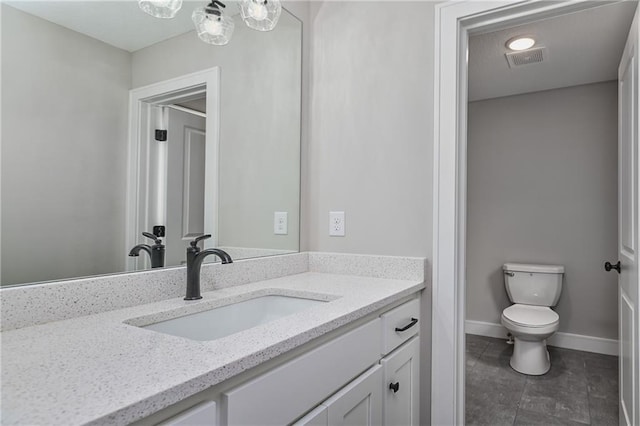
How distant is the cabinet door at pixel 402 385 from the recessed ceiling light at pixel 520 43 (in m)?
2.02

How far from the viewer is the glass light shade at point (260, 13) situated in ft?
4.76

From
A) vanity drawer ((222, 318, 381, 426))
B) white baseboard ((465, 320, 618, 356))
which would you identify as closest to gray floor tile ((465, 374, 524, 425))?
white baseboard ((465, 320, 618, 356))

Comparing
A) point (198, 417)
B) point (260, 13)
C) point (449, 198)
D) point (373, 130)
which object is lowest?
point (198, 417)

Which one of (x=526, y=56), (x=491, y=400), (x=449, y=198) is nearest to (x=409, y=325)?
(x=449, y=198)

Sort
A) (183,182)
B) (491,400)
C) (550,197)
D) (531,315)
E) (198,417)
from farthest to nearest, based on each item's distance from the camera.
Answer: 1. (550,197)
2. (531,315)
3. (491,400)
4. (183,182)
5. (198,417)

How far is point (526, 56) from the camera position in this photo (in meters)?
2.66

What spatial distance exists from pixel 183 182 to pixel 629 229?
5.90 feet

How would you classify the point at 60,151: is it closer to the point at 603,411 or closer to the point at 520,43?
the point at 520,43

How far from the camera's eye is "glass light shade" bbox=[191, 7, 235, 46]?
4.32 ft

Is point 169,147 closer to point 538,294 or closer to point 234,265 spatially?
point 234,265

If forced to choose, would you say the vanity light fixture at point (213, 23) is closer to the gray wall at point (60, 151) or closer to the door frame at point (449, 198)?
the gray wall at point (60, 151)

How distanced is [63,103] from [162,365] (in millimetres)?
718

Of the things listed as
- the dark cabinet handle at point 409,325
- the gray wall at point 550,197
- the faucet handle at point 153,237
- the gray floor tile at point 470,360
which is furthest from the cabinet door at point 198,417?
the gray wall at point 550,197

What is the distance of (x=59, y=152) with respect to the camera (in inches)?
36.8
